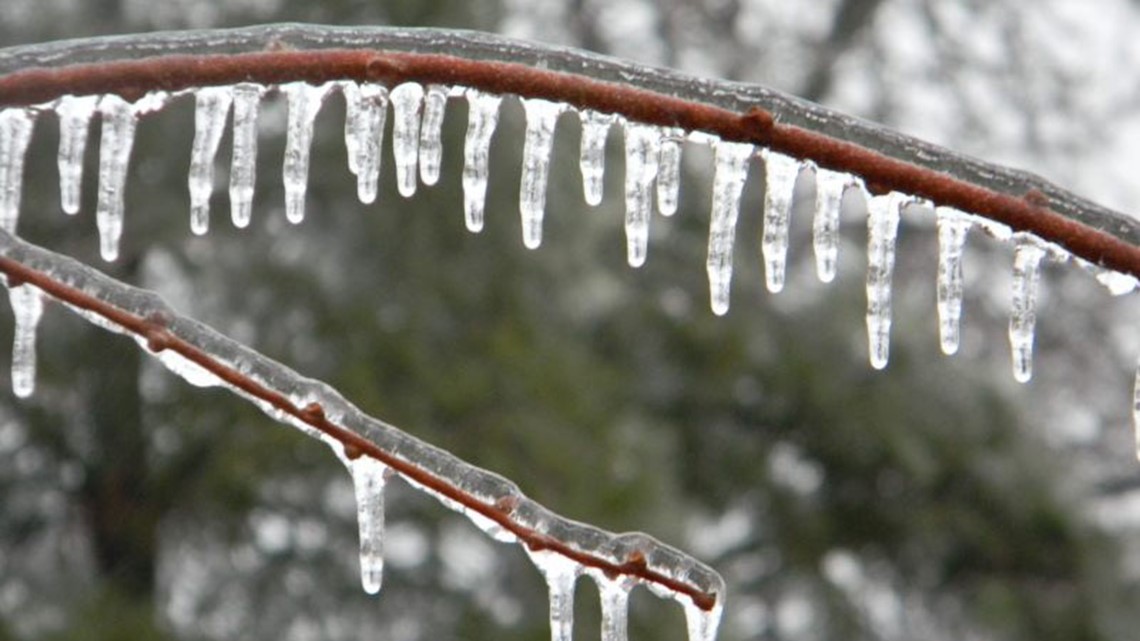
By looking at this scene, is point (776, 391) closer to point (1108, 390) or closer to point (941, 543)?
point (941, 543)

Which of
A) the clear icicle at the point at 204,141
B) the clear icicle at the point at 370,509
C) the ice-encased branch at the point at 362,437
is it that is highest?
the clear icicle at the point at 204,141

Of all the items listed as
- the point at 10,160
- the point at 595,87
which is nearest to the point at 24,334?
the point at 10,160

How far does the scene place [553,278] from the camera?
8.66 feet

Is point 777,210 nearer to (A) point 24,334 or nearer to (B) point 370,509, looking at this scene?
(B) point 370,509

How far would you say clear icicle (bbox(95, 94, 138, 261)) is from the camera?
0.65 metres

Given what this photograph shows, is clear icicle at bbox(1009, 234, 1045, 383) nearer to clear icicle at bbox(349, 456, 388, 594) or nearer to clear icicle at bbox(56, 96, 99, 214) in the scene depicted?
clear icicle at bbox(349, 456, 388, 594)

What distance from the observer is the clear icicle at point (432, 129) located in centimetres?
64

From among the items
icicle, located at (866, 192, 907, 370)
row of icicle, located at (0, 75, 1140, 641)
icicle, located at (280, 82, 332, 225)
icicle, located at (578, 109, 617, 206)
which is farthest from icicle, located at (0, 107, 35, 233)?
icicle, located at (866, 192, 907, 370)

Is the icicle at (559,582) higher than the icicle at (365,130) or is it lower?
lower

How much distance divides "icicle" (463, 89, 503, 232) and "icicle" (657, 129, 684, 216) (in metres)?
0.06

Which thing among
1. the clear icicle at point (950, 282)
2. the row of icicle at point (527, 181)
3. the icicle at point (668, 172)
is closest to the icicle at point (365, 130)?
the row of icicle at point (527, 181)

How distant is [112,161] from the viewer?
0.70 m

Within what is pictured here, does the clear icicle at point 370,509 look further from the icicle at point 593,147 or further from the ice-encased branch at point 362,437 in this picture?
the icicle at point 593,147

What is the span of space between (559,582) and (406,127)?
0.61 feet
